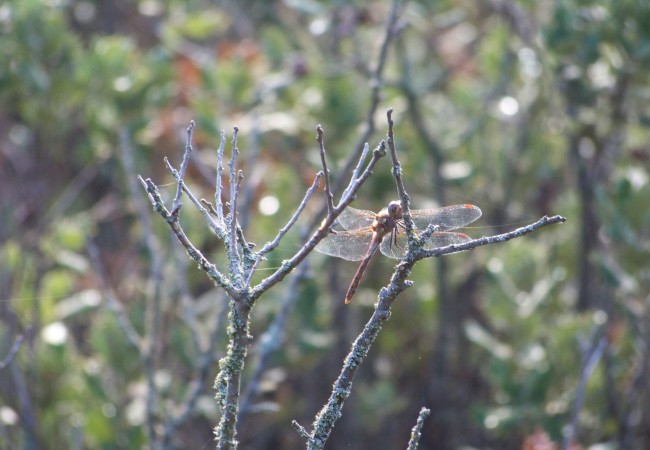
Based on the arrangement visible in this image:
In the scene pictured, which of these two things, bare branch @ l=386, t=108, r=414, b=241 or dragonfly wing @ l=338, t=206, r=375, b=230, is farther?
dragonfly wing @ l=338, t=206, r=375, b=230

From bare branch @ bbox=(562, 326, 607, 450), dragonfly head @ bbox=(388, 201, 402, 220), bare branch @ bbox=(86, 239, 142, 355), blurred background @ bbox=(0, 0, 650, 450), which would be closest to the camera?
dragonfly head @ bbox=(388, 201, 402, 220)

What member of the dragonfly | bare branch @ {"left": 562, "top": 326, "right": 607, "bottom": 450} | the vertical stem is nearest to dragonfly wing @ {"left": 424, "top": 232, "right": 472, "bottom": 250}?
the dragonfly

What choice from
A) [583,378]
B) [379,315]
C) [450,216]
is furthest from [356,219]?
[583,378]

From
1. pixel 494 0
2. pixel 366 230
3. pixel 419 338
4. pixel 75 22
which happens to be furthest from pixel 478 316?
pixel 75 22

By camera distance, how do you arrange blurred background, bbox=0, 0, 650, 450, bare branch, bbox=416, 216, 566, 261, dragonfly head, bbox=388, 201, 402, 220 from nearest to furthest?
1. bare branch, bbox=416, 216, 566, 261
2. dragonfly head, bbox=388, 201, 402, 220
3. blurred background, bbox=0, 0, 650, 450

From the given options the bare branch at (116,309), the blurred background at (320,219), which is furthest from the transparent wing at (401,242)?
the bare branch at (116,309)

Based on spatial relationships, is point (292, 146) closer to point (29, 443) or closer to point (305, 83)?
point (305, 83)

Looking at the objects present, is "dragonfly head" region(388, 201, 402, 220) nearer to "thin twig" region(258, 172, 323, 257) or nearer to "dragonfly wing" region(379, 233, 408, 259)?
"dragonfly wing" region(379, 233, 408, 259)
